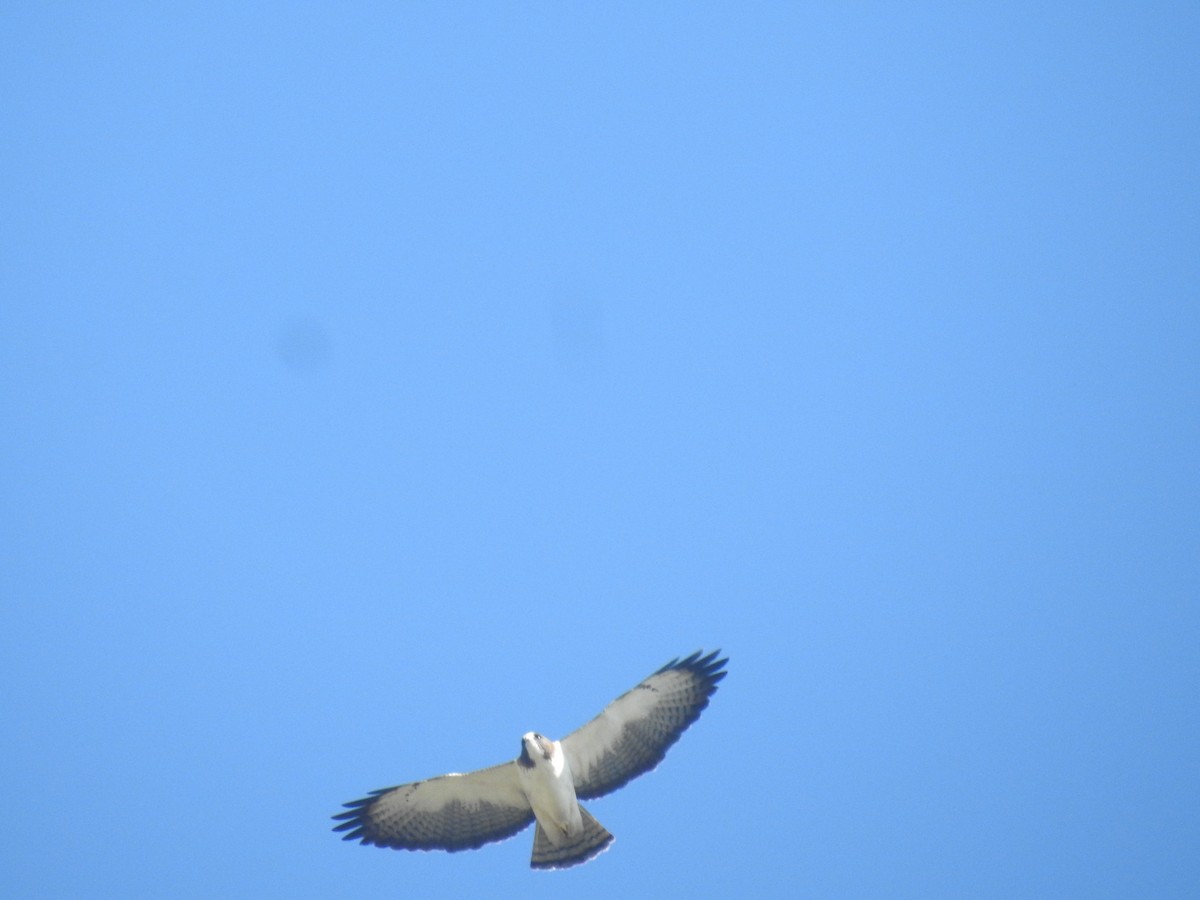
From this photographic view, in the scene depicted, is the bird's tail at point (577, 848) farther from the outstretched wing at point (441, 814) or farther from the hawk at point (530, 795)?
the outstretched wing at point (441, 814)

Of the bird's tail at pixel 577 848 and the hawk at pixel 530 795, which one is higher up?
the hawk at pixel 530 795

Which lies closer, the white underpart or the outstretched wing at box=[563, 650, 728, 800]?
the white underpart

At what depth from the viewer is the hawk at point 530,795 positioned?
8070 millimetres

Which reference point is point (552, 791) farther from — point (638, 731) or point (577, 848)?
point (638, 731)

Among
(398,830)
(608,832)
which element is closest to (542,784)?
(608,832)

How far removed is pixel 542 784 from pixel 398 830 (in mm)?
1351

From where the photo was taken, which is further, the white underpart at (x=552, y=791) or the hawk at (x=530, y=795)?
the hawk at (x=530, y=795)

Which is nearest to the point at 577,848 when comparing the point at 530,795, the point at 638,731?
the point at 530,795

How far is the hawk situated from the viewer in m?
→ 8.07

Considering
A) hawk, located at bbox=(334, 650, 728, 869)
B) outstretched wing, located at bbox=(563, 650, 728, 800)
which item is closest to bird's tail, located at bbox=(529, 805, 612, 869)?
hawk, located at bbox=(334, 650, 728, 869)

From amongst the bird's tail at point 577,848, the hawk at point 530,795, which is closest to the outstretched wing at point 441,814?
the hawk at point 530,795

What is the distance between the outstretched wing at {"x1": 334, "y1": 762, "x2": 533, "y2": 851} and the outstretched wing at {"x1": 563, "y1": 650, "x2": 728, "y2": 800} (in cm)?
54

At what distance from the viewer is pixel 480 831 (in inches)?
325

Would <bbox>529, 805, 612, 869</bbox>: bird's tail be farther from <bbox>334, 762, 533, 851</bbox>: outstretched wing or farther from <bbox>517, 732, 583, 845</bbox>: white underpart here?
<bbox>334, 762, 533, 851</bbox>: outstretched wing
